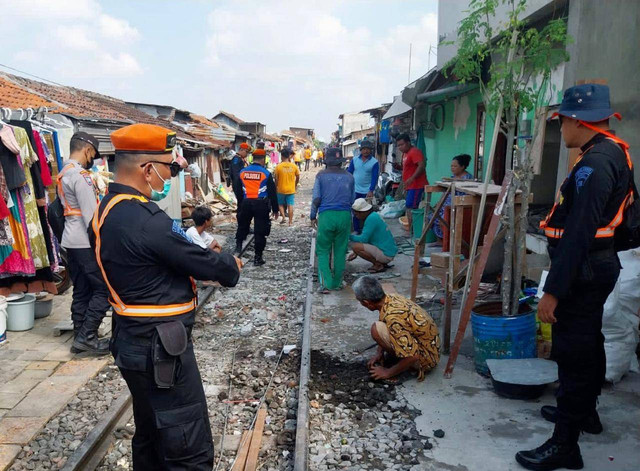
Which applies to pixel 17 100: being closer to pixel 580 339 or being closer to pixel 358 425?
pixel 358 425

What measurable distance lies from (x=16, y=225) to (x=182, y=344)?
4.91 m

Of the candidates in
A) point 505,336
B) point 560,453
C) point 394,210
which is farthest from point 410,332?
point 394,210

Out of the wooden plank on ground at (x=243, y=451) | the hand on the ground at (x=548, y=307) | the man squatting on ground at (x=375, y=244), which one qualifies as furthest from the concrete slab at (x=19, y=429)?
the man squatting on ground at (x=375, y=244)

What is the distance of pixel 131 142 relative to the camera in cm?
258

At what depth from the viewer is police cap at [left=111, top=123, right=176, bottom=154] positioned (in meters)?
2.56

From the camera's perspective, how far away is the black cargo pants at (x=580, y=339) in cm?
318

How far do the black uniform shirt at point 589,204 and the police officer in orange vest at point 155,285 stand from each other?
6.28 ft

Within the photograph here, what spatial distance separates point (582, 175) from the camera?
10.1 ft

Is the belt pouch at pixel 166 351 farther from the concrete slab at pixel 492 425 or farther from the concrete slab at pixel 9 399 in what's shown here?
the concrete slab at pixel 9 399

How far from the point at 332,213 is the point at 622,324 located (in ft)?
13.6

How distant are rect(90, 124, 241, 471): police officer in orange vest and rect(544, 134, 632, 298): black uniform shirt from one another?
6.28 ft

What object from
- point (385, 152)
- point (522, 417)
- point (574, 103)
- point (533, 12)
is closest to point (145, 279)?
point (574, 103)

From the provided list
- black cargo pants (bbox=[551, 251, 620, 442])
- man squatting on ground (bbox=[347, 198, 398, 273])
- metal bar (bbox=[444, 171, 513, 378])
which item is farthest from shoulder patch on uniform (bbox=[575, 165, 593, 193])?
man squatting on ground (bbox=[347, 198, 398, 273])

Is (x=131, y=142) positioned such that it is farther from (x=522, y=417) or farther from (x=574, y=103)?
(x=522, y=417)
